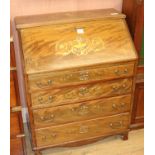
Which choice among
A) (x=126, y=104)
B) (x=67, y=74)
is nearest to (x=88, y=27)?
(x=67, y=74)

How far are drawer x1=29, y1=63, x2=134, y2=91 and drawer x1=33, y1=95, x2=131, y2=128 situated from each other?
0.20m

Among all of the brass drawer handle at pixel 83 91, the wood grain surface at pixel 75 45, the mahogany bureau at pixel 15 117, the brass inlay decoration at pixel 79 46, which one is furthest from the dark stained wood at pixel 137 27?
the mahogany bureau at pixel 15 117

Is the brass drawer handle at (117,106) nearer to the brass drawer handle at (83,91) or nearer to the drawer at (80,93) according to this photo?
the drawer at (80,93)

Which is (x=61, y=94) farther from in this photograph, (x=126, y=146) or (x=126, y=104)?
(x=126, y=146)

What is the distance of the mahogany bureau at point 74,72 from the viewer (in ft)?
4.97

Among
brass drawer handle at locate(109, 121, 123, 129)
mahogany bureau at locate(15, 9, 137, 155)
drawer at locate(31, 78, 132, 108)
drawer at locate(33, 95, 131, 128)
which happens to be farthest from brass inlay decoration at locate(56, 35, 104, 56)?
brass drawer handle at locate(109, 121, 123, 129)

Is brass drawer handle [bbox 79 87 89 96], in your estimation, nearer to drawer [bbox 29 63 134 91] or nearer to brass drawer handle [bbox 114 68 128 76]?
drawer [bbox 29 63 134 91]

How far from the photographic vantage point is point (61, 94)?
1614 millimetres

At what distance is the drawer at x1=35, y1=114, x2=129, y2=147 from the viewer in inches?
68.7

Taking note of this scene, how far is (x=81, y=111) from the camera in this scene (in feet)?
5.69

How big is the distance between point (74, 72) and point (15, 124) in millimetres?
554

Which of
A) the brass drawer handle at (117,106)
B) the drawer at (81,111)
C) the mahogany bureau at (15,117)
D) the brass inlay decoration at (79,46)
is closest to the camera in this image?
the mahogany bureau at (15,117)
